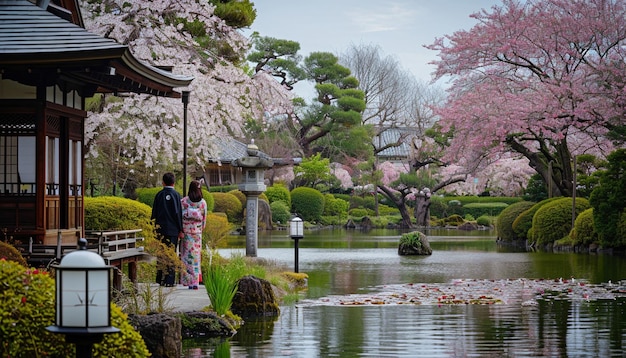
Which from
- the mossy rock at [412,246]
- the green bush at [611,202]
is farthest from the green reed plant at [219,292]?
the green bush at [611,202]

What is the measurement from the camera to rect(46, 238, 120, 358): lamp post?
539 cm

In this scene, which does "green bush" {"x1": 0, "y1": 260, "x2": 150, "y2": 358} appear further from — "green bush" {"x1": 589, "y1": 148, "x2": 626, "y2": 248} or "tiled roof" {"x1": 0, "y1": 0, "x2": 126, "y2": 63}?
"green bush" {"x1": 589, "y1": 148, "x2": 626, "y2": 248}

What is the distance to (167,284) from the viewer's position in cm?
1380

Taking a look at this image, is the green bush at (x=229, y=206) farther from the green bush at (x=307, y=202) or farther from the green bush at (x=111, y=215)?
the green bush at (x=111, y=215)

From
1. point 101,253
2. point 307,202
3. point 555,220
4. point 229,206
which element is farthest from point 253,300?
point 307,202

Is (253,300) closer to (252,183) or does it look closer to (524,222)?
(252,183)

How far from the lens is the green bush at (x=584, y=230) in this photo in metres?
28.9

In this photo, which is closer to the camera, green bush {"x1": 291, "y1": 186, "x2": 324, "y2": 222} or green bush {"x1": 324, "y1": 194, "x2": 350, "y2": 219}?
green bush {"x1": 291, "y1": 186, "x2": 324, "y2": 222}

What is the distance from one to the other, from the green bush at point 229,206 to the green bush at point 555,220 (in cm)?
1634

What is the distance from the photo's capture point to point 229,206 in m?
44.0

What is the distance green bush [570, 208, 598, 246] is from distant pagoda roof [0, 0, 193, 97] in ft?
62.4

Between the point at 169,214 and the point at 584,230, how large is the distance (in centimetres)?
1890

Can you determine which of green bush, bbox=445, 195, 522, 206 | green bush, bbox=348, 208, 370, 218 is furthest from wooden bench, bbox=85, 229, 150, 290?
green bush, bbox=445, 195, 522, 206

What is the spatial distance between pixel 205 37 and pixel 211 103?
9.36 ft
